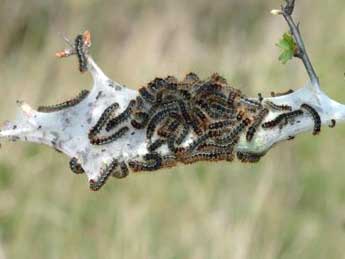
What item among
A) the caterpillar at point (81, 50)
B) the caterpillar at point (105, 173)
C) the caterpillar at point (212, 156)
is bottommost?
the caterpillar at point (105, 173)

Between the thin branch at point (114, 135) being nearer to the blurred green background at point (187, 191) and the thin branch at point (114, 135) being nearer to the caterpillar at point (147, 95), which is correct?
the caterpillar at point (147, 95)

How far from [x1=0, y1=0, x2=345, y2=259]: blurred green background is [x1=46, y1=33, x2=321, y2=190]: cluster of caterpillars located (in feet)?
11.2

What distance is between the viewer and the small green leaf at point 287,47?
8.57ft

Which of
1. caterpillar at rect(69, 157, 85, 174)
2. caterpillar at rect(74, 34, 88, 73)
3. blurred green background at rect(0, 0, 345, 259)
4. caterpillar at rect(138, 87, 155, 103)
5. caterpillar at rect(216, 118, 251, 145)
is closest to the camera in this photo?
caterpillar at rect(216, 118, 251, 145)

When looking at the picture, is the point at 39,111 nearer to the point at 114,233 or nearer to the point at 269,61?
the point at 114,233

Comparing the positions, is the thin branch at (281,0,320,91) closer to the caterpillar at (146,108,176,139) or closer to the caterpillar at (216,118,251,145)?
the caterpillar at (216,118,251,145)

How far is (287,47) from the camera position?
2646 mm

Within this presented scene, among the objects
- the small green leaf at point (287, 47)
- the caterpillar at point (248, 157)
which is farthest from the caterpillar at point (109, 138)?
the small green leaf at point (287, 47)

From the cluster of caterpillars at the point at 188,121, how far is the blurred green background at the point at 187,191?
3.41 metres

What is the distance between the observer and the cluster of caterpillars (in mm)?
2592

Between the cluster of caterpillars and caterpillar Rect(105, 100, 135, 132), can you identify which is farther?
caterpillar Rect(105, 100, 135, 132)

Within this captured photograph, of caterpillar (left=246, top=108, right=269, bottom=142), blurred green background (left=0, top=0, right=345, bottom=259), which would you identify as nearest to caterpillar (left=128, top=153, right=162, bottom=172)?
caterpillar (left=246, top=108, right=269, bottom=142)

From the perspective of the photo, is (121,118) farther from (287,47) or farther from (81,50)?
(287,47)

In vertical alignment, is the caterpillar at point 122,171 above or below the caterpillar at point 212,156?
below
